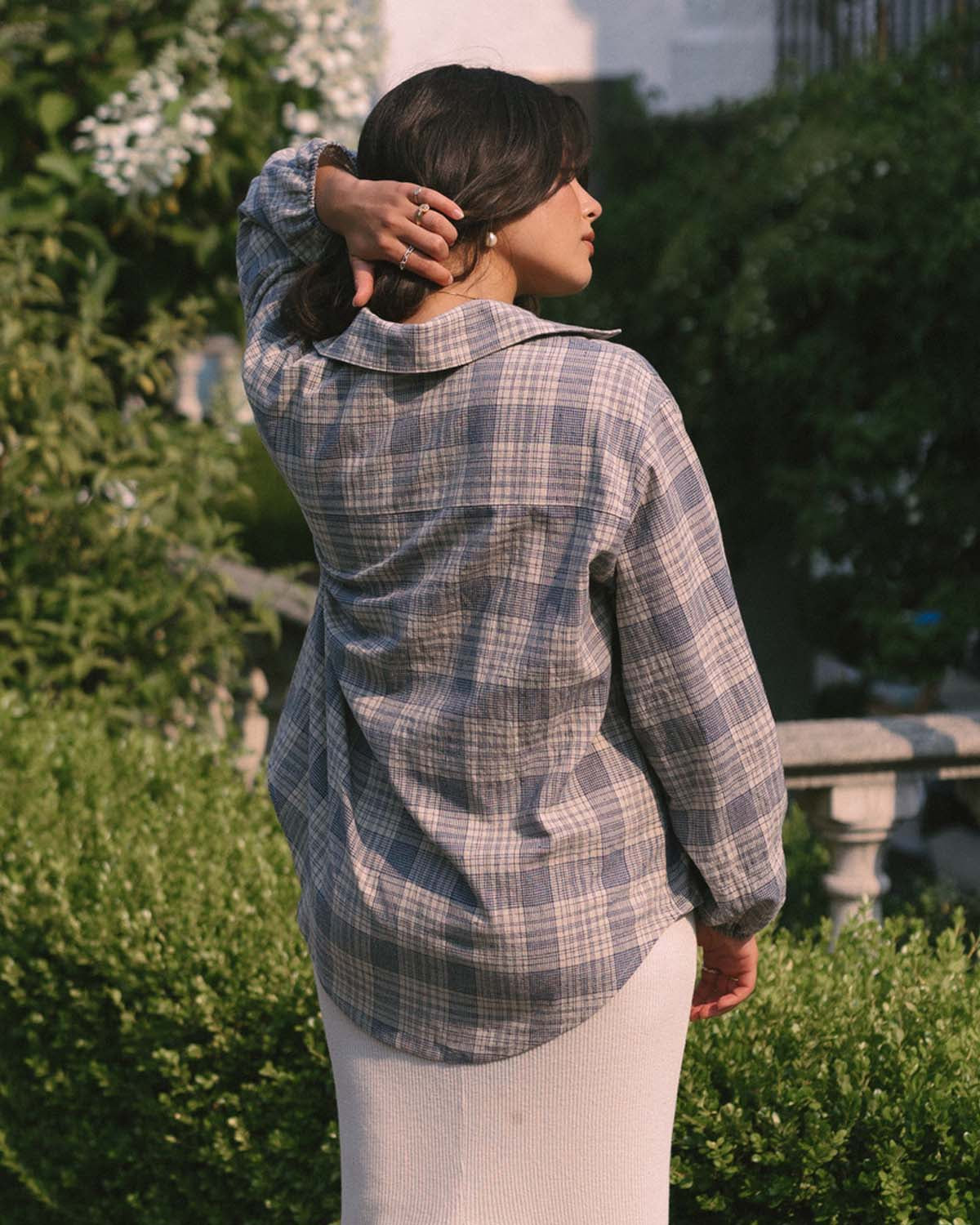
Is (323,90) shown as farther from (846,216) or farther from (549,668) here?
(549,668)

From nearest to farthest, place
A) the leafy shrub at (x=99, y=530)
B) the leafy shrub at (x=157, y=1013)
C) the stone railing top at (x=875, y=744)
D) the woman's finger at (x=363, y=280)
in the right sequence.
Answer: the woman's finger at (x=363, y=280)
the leafy shrub at (x=157, y=1013)
the stone railing top at (x=875, y=744)
the leafy shrub at (x=99, y=530)

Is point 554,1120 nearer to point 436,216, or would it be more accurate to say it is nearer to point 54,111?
point 436,216

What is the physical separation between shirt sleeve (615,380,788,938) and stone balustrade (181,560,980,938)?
49.9 inches

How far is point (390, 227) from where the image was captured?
149cm

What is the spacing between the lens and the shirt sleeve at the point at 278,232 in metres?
1.72

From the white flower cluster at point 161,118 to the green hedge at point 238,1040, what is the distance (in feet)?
5.19

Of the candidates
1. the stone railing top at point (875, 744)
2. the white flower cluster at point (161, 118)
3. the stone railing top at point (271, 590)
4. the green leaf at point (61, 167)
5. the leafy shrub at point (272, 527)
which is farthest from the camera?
the leafy shrub at point (272, 527)

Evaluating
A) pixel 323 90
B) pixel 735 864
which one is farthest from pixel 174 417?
pixel 735 864

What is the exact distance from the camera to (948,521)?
5.93 m

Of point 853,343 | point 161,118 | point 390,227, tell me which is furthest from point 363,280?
point 853,343

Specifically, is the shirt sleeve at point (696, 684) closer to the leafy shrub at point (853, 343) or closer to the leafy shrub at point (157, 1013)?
the leafy shrub at point (157, 1013)

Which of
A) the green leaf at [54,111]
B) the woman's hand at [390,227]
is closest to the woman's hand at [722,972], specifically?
the woman's hand at [390,227]

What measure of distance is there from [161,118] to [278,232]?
2.67 metres

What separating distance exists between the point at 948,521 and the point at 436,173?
478 cm
